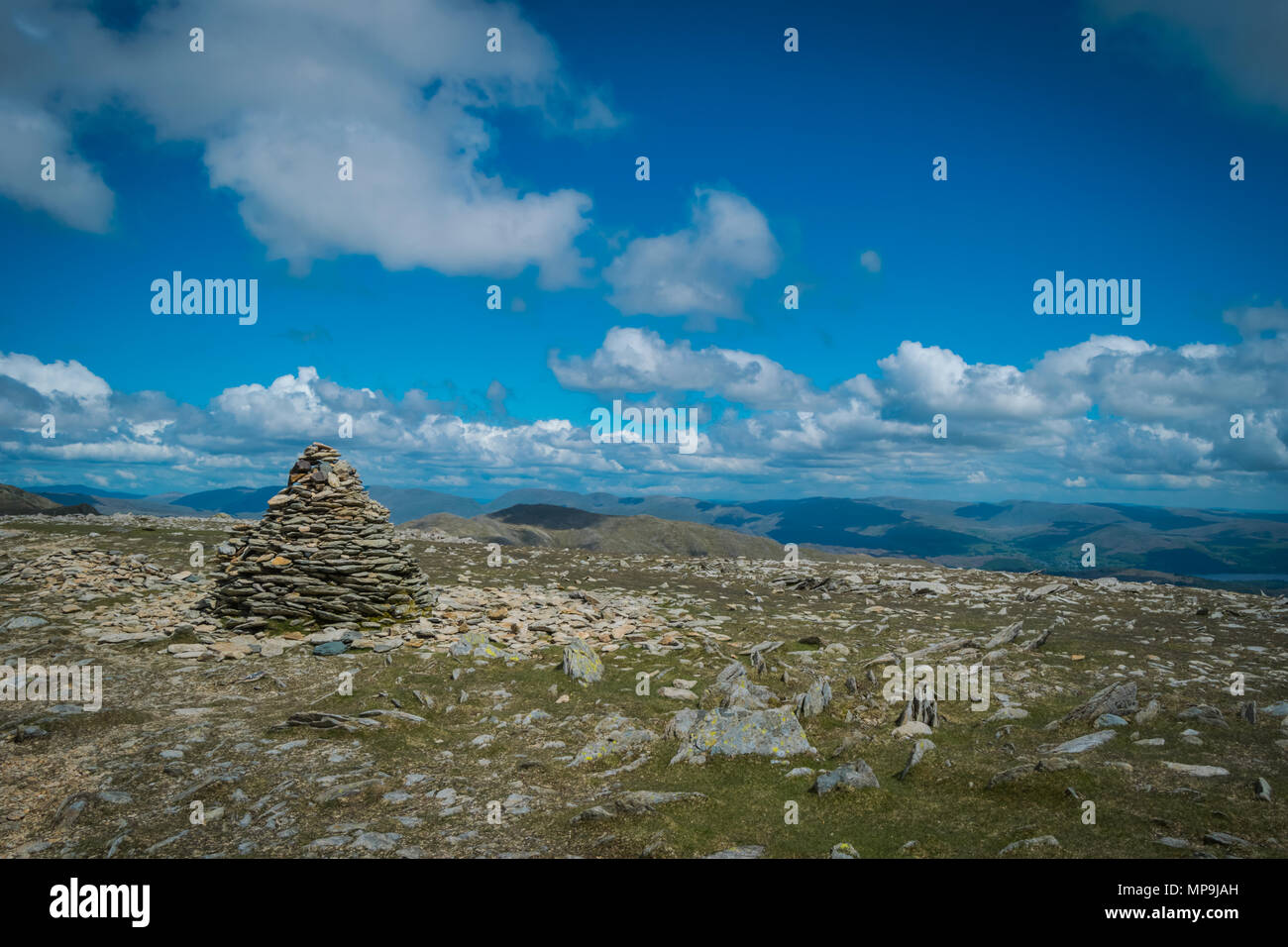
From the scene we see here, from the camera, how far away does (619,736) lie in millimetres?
11250

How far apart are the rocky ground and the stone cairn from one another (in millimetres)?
599

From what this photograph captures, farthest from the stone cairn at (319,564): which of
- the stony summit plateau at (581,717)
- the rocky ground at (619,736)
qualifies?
the rocky ground at (619,736)

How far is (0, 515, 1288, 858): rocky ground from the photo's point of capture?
7.76m

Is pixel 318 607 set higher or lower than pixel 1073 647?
higher

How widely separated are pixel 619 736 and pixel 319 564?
37.9ft

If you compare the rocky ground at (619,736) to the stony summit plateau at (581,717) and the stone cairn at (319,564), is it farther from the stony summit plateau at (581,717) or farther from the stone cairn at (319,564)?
the stone cairn at (319,564)

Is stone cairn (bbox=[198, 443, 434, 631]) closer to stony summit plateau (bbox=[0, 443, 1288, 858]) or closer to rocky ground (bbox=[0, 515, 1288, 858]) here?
stony summit plateau (bbox=[0, 443, 1288, 858])

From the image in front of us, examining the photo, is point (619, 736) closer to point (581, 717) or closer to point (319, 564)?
point (581, 717)

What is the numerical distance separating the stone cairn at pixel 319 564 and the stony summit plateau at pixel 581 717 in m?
0.08
